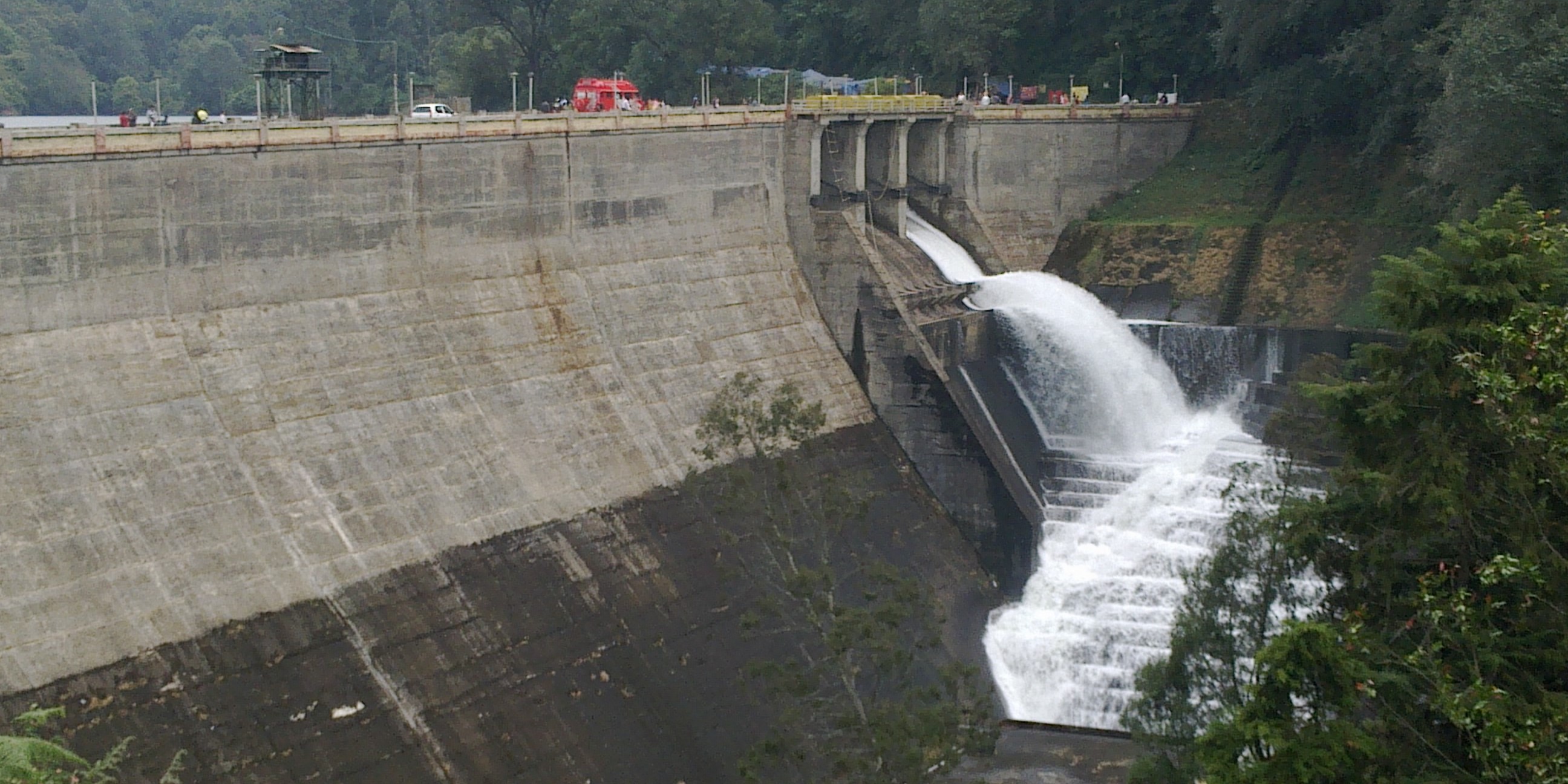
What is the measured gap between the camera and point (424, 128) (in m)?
34.1

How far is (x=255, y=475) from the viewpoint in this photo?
28.4 m

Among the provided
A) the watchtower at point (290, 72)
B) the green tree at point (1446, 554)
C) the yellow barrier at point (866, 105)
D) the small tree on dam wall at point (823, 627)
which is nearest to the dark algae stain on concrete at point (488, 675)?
the small tree on dam wall at point (823, 627)

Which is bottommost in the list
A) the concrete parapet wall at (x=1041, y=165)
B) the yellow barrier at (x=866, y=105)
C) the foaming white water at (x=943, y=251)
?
the foaming white water at (x=943, y=251)

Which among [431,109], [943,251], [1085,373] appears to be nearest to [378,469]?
[431,109]

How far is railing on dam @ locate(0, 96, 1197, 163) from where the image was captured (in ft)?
91.1

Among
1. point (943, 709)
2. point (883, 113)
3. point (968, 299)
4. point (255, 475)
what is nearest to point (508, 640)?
point (255, 475)

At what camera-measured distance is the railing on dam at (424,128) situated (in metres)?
27.8

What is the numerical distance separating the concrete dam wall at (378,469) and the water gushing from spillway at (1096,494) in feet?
5.74

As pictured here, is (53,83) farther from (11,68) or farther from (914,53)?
(914,53)

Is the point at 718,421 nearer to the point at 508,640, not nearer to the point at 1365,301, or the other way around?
the point at 508,640

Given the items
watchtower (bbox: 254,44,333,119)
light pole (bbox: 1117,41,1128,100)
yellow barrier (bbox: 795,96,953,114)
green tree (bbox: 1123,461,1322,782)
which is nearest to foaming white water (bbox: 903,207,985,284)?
yellow barrier (bbox: 795,96,953,114)

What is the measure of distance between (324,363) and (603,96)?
2560cm

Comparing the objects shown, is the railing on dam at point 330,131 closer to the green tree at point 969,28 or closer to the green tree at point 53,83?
the green tree at point 969,28

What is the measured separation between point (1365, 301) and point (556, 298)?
2133cm
